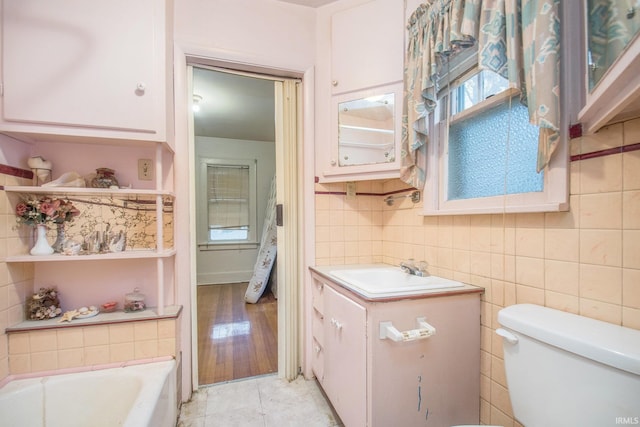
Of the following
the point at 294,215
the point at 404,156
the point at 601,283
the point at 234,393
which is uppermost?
the point at 404,156

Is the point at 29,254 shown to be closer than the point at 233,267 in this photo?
Yes

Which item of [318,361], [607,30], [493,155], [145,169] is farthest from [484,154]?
[145,169]

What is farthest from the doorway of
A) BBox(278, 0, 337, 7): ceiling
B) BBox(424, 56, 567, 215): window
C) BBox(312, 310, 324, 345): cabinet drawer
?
BBox(424, 56, 567, 215): window

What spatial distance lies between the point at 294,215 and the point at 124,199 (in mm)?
994

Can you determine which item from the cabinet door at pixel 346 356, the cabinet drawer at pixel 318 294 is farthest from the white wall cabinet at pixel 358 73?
the cabinet door at pixel 346 356

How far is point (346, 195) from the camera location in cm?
187

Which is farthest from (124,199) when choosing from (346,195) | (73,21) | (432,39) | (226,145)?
(226,145)

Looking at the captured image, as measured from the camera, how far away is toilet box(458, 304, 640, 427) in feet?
2.04

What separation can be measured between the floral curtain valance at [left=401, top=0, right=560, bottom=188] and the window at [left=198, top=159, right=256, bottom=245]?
11.1 ft

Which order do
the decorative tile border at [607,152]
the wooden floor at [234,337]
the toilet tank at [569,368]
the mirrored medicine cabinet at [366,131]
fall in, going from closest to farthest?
1. the toilet tank at [569,368]
2. the decorative tile border at [607,152]
3. the mirrored medicine cabinet at [366,131]
4. the wooden floor at [234,337]

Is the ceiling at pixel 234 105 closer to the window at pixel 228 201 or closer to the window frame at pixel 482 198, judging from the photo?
the window at pixel 228 201

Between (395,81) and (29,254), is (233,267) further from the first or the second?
(395,81)

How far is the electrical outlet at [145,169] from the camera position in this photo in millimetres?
1480

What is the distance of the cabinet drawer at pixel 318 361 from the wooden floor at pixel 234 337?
0.35m
